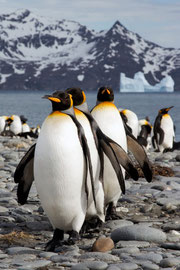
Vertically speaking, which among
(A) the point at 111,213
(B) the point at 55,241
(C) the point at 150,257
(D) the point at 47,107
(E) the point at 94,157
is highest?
(E) the point at 94,157

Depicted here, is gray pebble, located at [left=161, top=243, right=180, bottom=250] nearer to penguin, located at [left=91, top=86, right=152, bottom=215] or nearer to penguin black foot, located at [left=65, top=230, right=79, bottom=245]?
penguin black foot, located at [left=65, top=230, right=79, bottom=245]

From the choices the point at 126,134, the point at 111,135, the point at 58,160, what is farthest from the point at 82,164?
the point at 126,134

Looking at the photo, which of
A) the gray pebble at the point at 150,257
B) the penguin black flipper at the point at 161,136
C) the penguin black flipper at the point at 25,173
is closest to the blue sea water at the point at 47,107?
the penguin black flipper at the point at 161,136

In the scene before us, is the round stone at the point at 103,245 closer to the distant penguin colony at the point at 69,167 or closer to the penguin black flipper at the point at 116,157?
the distant penguin colony at the point at 69,167

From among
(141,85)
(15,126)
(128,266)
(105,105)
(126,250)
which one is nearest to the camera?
(128,266)

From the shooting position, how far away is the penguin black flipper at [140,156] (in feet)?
16.8

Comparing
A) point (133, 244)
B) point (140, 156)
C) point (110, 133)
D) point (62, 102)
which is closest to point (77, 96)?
point (62, 102)

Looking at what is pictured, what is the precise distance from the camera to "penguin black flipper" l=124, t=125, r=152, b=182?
512 cm

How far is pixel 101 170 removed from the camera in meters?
4.47

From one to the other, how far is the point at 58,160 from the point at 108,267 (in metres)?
1.08

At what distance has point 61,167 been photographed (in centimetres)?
407

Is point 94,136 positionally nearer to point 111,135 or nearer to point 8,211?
point 111,135

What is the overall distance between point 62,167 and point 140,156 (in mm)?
1444

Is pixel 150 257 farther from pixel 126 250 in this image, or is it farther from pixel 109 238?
pixel 109 238
